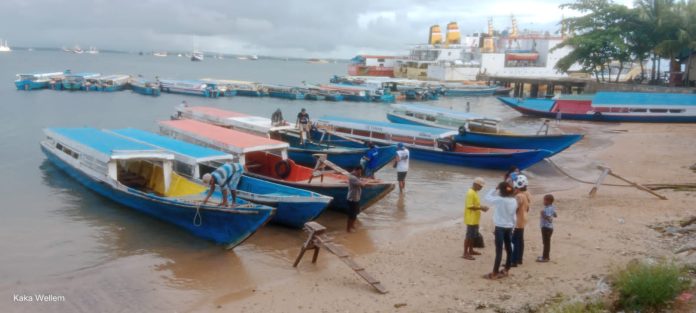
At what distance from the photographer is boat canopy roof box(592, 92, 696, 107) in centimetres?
3309

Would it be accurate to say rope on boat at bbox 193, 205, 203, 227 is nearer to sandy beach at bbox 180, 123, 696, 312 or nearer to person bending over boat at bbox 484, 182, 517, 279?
sandy beach at bbox 180, 123, 696, 312

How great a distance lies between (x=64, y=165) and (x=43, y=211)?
9.49ft

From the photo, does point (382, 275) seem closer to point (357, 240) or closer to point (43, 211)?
point (357, 240)

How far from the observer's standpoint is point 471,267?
384 inches

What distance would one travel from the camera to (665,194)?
14.6 meters

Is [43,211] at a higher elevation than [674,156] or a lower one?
lower

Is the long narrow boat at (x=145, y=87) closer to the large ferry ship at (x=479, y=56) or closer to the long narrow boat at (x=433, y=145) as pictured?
the long narrow boat at (x=433, y=145)

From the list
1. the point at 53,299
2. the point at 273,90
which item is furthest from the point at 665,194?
the point at 273,90

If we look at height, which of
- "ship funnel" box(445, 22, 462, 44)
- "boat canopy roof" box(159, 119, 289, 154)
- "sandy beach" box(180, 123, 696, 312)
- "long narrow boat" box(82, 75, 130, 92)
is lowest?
"sandy beach" box(180, 123, 696, 312)

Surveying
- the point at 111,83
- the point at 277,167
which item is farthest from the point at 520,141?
the point at 111,83

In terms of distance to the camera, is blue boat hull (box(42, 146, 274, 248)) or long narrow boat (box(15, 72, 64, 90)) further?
long narrow boat (box(15, 72, 64, 90))

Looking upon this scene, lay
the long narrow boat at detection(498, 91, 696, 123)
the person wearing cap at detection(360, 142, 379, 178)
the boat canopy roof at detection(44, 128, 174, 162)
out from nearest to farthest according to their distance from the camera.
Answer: the boat canopy roof at detection(44, 128, 174, 162), the person wearing cap at detection(360, 142, 379, 178), the long narrow boat at detection(498, 91, 696, 123)

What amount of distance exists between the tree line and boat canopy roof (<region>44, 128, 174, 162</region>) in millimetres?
38745

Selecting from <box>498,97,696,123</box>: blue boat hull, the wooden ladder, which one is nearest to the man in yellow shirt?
the wooden ladder
